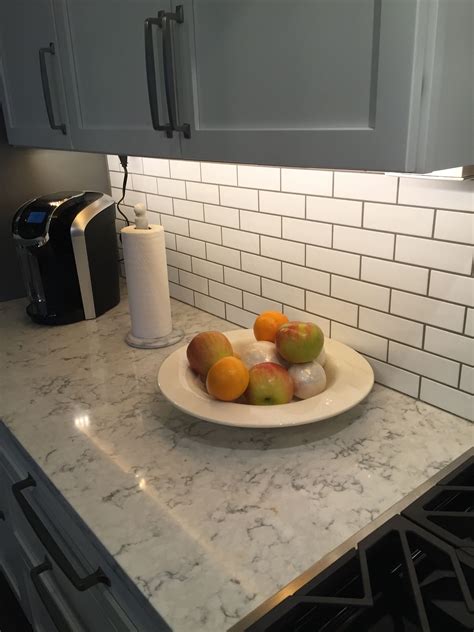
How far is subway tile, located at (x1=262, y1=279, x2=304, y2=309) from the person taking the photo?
1248 millimetres

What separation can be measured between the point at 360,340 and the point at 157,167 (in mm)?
838

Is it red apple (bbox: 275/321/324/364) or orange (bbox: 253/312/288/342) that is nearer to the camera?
red apple (bbox: 275/321/324/364)

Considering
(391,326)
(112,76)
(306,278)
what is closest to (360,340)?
(391,326)

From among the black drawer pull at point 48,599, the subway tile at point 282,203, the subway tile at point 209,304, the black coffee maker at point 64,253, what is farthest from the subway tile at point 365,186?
the black drawer pull at point 48,599

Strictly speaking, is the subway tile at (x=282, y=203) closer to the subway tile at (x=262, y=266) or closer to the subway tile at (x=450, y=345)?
the subway tile at (x=262, y=266)

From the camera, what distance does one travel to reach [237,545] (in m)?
0.72

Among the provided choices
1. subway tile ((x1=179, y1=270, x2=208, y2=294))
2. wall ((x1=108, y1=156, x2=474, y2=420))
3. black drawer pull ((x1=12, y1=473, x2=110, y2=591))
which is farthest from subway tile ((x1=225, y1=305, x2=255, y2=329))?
black drawer pull ((x1=12, y1=473, x2=110, y2=591))

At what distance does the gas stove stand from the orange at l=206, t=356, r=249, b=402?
0.32 meters

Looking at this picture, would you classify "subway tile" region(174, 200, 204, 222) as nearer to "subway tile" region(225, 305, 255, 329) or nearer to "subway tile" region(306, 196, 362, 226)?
"subway tile" region(225, 305, 255, 329)

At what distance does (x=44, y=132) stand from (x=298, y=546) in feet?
3.84

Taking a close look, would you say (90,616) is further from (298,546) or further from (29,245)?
(29,245)

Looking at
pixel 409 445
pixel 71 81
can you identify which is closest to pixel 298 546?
pixel 409 445

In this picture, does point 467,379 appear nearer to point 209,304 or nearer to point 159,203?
point 209,304

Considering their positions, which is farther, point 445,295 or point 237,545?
point 445,295
